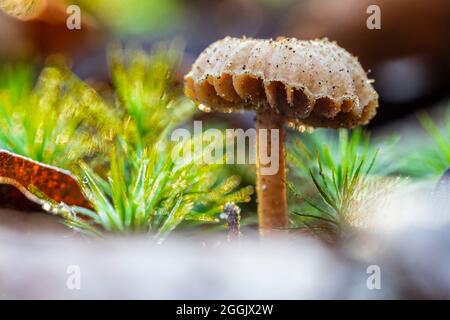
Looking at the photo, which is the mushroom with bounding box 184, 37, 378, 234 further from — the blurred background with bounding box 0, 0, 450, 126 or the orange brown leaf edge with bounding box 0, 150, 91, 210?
the blurred background with bounding box 0, 0, 450, 126

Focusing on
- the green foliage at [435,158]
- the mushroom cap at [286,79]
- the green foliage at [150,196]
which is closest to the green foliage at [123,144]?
the green foliage at [150,196]

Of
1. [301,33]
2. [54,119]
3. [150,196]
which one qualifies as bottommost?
[150,196]

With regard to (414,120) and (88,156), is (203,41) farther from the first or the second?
(88,156)

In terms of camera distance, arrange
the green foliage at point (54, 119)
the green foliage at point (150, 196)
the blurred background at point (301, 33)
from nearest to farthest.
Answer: the green foliage at point (150, 196) < the green foliage at point (54, 119) < the blurred background at point (301, 33)

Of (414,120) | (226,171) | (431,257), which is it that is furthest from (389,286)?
(414,120)

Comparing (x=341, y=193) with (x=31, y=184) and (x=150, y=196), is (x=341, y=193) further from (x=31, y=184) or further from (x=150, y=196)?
(x=31, y=184)

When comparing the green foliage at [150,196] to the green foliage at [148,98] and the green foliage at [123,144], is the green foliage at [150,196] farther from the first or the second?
the green foliage at [148,98]

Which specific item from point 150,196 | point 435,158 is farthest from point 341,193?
point 435,158
